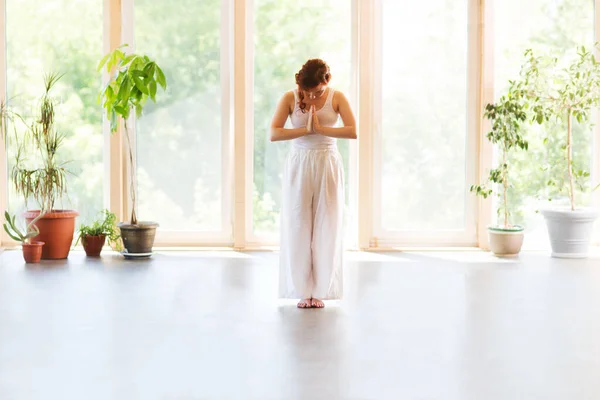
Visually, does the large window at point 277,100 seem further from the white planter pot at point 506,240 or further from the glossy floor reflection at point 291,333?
the glossy floor reflection at point 291,333

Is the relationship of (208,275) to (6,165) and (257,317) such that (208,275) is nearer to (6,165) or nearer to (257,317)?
(257,317)

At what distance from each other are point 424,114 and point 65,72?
3.19 meters

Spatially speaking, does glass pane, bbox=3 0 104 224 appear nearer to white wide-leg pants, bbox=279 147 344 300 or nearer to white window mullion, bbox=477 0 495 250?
white wide-leg pants, bbox=279 147 344 300

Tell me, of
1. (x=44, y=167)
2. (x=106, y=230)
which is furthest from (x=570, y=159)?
(x=44, y=167)

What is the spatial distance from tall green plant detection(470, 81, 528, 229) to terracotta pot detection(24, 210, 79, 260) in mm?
3391

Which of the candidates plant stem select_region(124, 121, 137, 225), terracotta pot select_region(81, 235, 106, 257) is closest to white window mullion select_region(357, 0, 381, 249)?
plant stem select_region(124, 121, 137, 225)

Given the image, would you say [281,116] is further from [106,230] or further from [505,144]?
[505,144]

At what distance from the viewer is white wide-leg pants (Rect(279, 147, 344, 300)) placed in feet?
16.7

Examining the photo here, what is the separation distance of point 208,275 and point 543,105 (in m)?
3.21

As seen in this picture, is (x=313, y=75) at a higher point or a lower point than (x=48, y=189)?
higher

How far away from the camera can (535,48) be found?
7.89 meters

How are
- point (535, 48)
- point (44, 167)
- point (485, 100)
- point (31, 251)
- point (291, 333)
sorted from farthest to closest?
point (535, 48), point (485, 100), point (44, 167), point (31, 251), point (291, 333)

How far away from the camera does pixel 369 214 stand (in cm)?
781

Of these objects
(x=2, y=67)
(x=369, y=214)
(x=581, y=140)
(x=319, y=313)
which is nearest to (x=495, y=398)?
(x=319, y=313)
